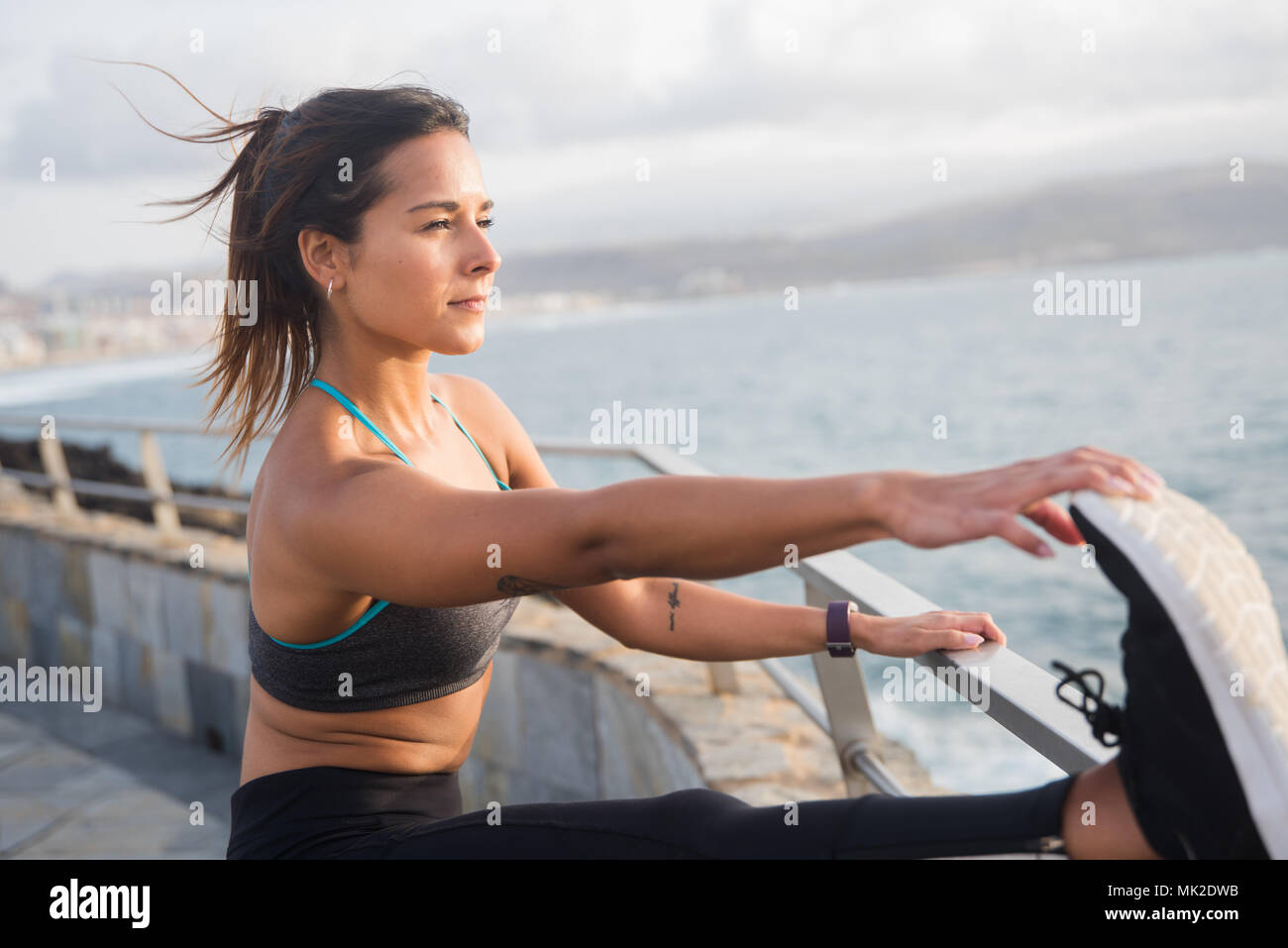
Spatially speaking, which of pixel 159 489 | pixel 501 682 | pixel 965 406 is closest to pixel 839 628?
pixel 501 682

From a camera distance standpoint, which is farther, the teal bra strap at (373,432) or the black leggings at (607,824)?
the teal bra strap at (373,432)

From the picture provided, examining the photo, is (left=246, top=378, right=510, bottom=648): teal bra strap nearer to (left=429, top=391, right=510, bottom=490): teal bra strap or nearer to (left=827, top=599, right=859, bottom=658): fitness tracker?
(left=429, top=391, right=510, bottom=490): teal bra strap

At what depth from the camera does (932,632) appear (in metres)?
1.34

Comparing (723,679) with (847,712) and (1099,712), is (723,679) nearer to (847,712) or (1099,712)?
(847,712)

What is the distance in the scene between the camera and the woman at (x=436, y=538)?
1044 mm

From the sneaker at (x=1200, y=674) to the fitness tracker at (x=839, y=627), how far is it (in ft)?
2.08

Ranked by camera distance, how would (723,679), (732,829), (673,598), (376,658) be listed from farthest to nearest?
(723,679) < (673,598) < (376,658) < (732,829)

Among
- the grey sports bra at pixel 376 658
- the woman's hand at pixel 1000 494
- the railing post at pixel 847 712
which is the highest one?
the woman's hand at pixel 1000 494

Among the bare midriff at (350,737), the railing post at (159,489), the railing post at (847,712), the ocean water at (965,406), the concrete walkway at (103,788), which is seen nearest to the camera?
the bare midriff at (350,737)

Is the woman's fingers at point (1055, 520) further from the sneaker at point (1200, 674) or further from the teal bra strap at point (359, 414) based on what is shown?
the teal bra strap at point (359, 414)

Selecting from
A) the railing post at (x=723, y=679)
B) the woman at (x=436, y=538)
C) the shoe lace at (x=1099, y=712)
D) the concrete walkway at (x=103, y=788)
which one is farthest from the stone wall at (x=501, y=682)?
the shoe lace at (x=1099, y=712)

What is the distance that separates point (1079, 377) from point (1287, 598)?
23.5 meters

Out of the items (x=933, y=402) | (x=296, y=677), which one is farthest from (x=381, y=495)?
(x=933, y=402)

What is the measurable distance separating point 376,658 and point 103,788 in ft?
11.2
